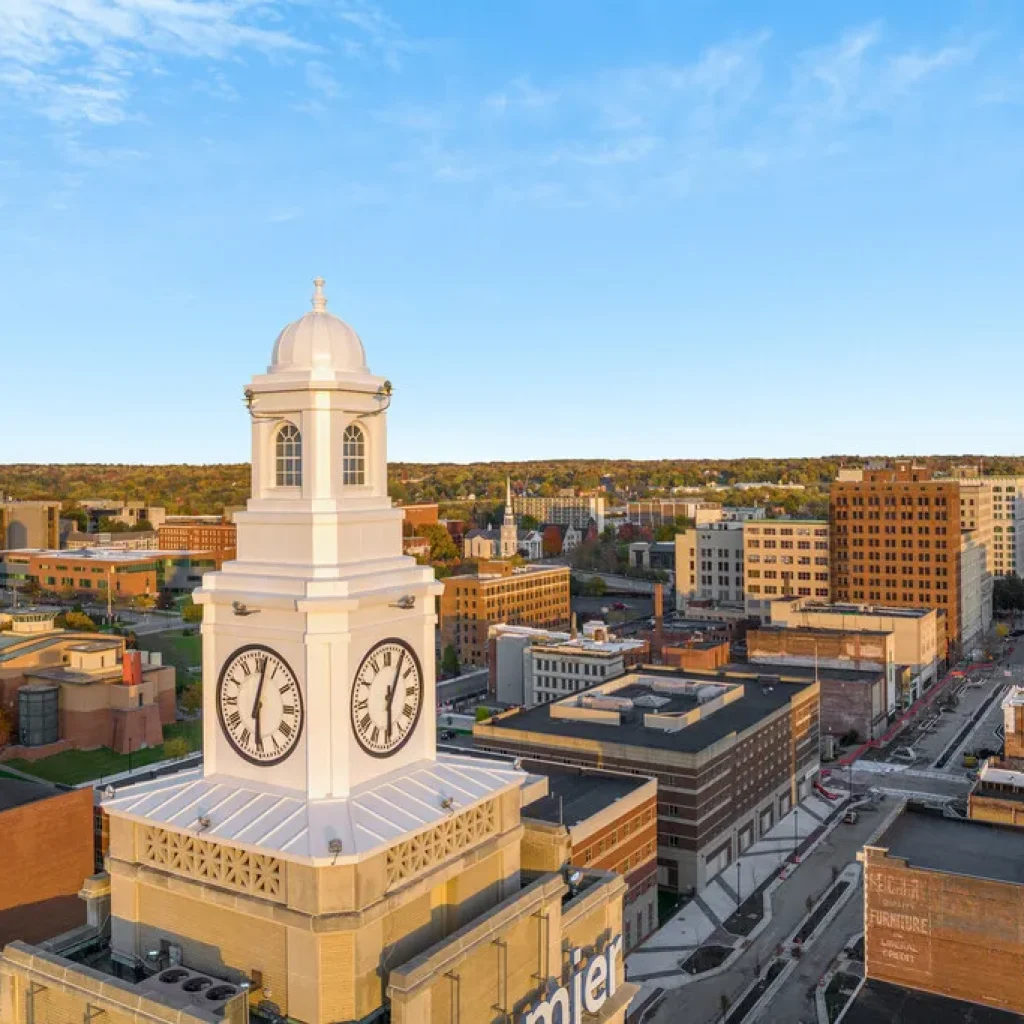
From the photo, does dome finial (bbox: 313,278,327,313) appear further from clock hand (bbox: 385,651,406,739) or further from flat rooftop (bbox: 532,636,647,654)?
flat rooftop (bbox: 532,636,647,654)

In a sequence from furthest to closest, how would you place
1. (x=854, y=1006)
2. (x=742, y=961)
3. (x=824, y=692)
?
1. (x=824, y=692)
2. (x=742, y=961)
3. (x=854, y=1006)

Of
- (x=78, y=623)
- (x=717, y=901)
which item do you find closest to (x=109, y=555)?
(x=78, y=623)

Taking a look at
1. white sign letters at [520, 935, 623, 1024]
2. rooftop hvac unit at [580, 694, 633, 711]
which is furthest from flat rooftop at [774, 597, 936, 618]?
white sign letters at [520, 935, 623, 1024]

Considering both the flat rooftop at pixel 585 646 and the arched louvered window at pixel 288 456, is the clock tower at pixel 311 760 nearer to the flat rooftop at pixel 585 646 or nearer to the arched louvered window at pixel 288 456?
the arched louvered window at pixel 288 456

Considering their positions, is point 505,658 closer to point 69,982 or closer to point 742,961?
point 742,961

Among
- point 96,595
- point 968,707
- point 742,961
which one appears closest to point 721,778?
point 742,961

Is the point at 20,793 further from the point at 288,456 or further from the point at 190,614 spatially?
the point at 190,614

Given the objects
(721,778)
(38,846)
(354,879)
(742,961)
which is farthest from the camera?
(721,778)
